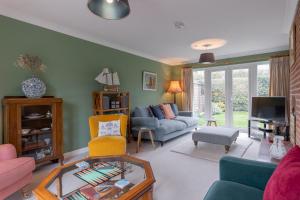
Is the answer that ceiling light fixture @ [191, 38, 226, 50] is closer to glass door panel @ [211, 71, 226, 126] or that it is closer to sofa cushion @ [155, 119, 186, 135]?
glass door panel @ [211, 71, 226, 126]

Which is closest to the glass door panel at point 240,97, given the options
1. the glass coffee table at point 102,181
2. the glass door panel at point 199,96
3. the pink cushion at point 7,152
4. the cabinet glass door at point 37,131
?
the glass door panel at point 199,96

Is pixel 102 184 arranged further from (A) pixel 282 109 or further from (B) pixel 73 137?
(A) pixel 282 109

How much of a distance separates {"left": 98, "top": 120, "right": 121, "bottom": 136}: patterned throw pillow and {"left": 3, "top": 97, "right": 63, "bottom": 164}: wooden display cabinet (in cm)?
65

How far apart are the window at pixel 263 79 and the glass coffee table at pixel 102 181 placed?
4.44 m

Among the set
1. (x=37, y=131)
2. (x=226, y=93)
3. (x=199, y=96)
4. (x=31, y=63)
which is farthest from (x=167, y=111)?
(x=31, y=63)

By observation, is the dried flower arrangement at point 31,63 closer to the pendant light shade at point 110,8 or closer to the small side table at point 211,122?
the pendant light shade at point 110,8

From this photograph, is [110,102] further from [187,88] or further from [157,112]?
[187,88]

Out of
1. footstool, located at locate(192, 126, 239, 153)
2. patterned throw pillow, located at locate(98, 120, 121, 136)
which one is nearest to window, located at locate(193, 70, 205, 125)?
footstool, located at locate(192, 126, 239, 153)

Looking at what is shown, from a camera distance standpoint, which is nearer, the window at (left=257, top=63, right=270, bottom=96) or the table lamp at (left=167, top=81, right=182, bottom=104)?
the window at (left=257, top=63, right=270, bottom=96)

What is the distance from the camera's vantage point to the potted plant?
96.9 inches

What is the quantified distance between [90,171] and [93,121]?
4.17ft

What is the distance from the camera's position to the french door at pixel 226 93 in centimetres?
494

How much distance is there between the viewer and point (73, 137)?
3.26 m

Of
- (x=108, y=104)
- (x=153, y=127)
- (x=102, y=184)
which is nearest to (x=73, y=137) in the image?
(x=108, y=104)
